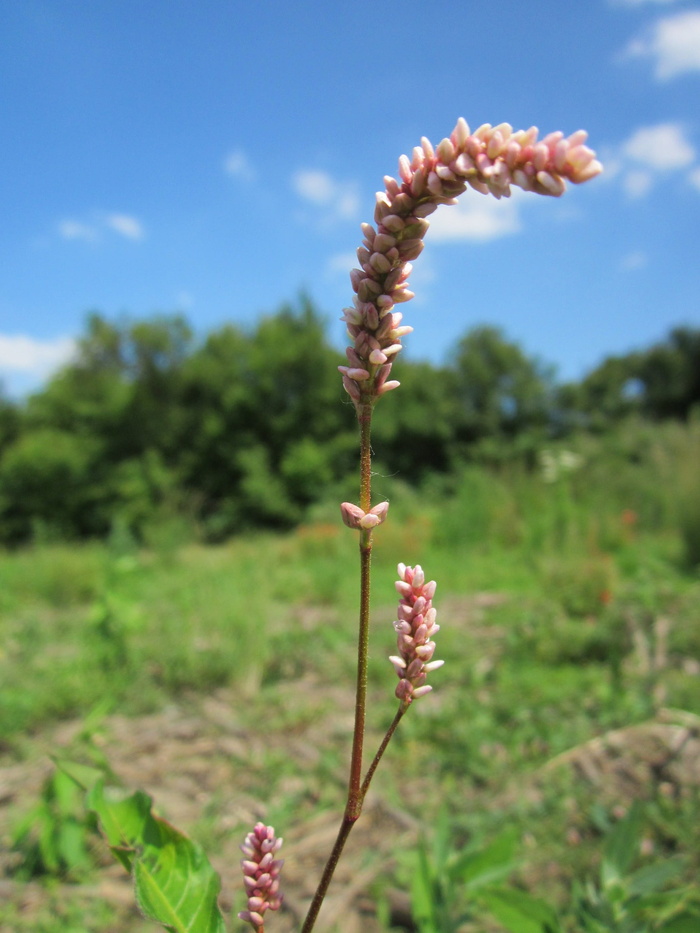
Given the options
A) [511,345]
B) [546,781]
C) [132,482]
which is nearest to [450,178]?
[546,781]

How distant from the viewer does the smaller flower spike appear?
78 centimetres

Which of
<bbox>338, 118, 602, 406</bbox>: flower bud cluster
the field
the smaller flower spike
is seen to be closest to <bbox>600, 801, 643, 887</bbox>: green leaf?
the field

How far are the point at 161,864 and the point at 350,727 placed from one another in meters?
2.64

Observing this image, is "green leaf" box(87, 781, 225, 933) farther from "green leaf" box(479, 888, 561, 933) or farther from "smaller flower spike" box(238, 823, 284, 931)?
"green leaf" box(479, 888, 561, 933)

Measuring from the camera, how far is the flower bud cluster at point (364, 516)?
2.15 ft

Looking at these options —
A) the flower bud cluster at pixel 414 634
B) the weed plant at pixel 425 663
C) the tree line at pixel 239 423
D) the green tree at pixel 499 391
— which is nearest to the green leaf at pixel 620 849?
the weed plant at pixel 425 663

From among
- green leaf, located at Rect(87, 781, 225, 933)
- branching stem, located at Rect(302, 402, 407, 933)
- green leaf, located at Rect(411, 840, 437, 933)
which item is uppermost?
branching stem, located at Rect(302, 402, 407, 933)

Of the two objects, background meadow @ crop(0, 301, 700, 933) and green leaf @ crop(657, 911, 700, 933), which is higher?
green leaf @ crop(657, 911, 700, 933)

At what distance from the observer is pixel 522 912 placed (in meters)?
1.21

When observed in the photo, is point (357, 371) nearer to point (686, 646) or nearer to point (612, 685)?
point (612, 685)

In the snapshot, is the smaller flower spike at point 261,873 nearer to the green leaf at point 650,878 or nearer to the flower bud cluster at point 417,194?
the flower bud cluster at point 417,194

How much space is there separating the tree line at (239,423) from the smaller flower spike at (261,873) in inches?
572

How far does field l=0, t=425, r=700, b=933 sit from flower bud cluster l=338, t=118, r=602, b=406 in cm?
129

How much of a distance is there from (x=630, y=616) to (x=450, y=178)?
412cm
